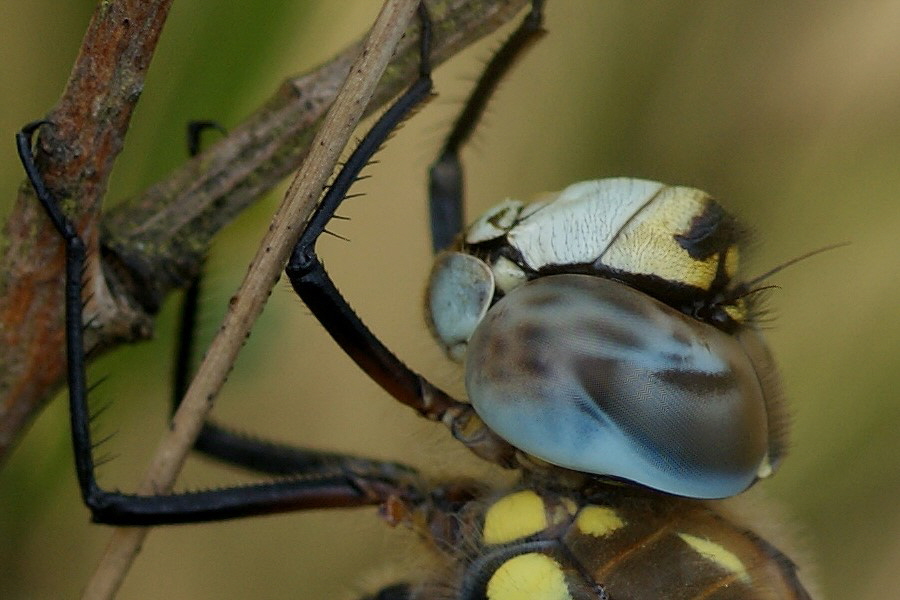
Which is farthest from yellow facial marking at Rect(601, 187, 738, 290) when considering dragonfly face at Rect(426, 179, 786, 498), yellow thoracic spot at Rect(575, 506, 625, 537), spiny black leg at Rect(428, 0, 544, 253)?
spiny black leg at Rect(428, 0, 544, 253)

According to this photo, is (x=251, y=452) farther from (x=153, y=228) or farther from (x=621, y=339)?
(x=621, y=339)

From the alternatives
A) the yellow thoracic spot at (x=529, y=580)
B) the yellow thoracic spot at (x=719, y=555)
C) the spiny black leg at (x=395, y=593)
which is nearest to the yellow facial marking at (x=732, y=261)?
the yellow thoracic spot at (x=719, y=555)

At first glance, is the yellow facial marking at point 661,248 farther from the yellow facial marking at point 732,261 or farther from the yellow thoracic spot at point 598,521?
the yellow thoracic spot at point 598,521

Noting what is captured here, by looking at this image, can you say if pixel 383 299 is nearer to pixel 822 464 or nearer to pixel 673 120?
pixel 673 120

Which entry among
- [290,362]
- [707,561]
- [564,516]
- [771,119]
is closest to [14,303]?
[564,516]

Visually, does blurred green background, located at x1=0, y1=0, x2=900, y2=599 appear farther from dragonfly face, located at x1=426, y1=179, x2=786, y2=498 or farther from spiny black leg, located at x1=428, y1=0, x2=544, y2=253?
dragonfly face, located at x1=426, y1=179, x2=786, y2=498

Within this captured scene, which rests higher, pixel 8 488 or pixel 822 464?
pixel 8 488
